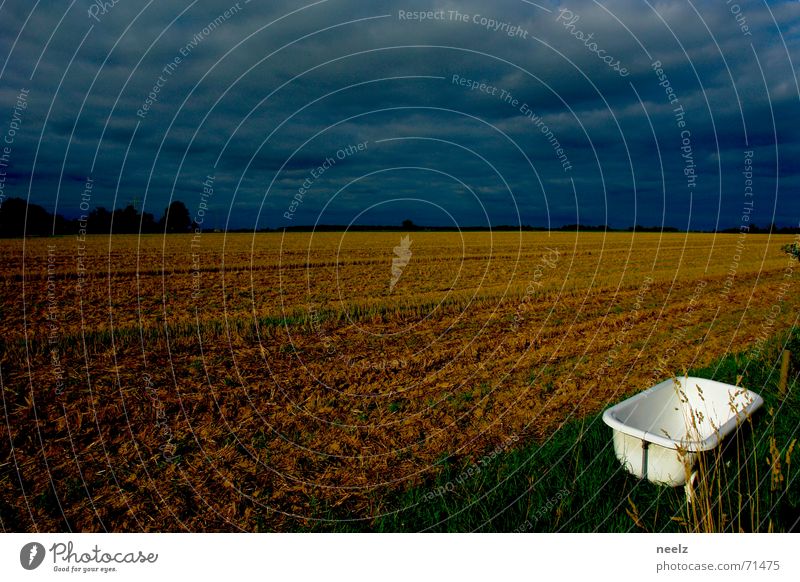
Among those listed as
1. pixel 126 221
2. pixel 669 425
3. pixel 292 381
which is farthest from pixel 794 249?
pixel 126 221

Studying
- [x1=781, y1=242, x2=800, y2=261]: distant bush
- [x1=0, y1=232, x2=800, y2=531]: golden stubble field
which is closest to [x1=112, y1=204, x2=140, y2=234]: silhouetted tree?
[x1=0, y1=232, x2=800, y2=531]: golden stubble field

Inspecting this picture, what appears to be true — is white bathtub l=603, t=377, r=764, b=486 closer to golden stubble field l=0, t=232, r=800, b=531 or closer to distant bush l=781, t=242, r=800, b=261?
golden stubble field l=0, t=232, r=800, b=531

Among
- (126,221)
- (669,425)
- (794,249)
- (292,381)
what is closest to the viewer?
(669,425)

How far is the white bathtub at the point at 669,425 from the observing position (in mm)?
4082

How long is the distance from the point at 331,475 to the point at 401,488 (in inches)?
30.8

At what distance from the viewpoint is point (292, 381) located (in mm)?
8156

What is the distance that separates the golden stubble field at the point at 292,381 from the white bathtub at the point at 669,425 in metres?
0.81

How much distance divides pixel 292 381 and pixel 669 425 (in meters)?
5.30

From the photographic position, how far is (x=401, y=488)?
5.14m

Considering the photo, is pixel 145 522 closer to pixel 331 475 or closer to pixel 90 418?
pixel 331 475

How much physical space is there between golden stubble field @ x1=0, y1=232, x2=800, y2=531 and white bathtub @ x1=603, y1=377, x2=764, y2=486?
809 mm

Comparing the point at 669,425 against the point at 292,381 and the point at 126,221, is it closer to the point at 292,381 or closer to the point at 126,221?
the point at 292,381
